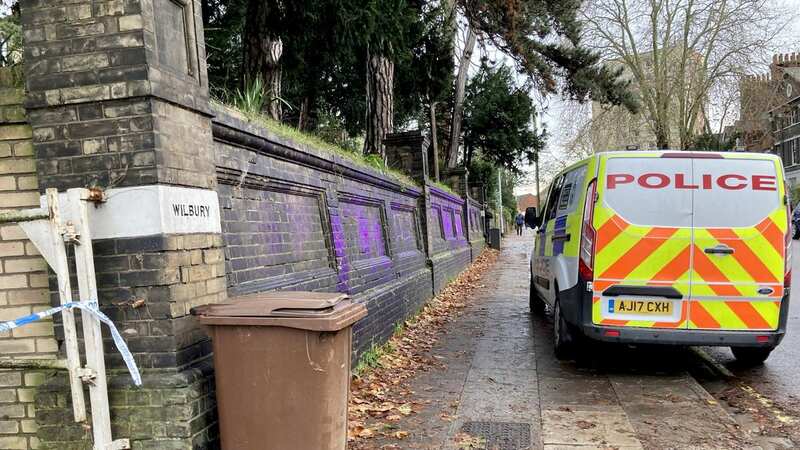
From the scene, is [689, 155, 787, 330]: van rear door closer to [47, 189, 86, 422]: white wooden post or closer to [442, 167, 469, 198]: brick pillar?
[47, 189, 86, 422]: white wooden post

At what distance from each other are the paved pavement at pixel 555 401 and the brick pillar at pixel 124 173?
1537 mm

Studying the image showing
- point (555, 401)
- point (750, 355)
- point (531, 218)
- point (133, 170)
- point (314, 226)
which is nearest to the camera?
point (133, 170)

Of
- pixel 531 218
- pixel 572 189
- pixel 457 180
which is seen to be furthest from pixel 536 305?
pixel 457 180

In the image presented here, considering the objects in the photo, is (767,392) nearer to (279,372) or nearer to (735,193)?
(735,193)

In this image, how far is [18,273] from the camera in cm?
323

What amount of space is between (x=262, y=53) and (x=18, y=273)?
6.66 meters

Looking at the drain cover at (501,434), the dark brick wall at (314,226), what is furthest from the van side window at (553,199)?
the drain cover at (501,434)

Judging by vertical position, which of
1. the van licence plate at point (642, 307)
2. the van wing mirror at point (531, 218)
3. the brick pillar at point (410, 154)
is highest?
the brick pillar at point (410, 154)

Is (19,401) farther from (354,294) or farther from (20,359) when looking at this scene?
(354,294)

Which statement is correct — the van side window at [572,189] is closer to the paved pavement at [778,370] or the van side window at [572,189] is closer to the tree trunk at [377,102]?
the paved pavement at [778,370]

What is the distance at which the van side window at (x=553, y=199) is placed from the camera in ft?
23.3

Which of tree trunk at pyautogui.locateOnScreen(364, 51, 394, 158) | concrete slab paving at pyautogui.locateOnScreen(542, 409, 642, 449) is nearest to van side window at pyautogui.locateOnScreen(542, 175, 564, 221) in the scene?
concrete slab paving at pyautogui.locateOnScreen(542, 409, 642, 449)

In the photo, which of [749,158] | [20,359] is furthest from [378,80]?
[20,359]

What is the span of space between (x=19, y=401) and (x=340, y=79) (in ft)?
55.6
